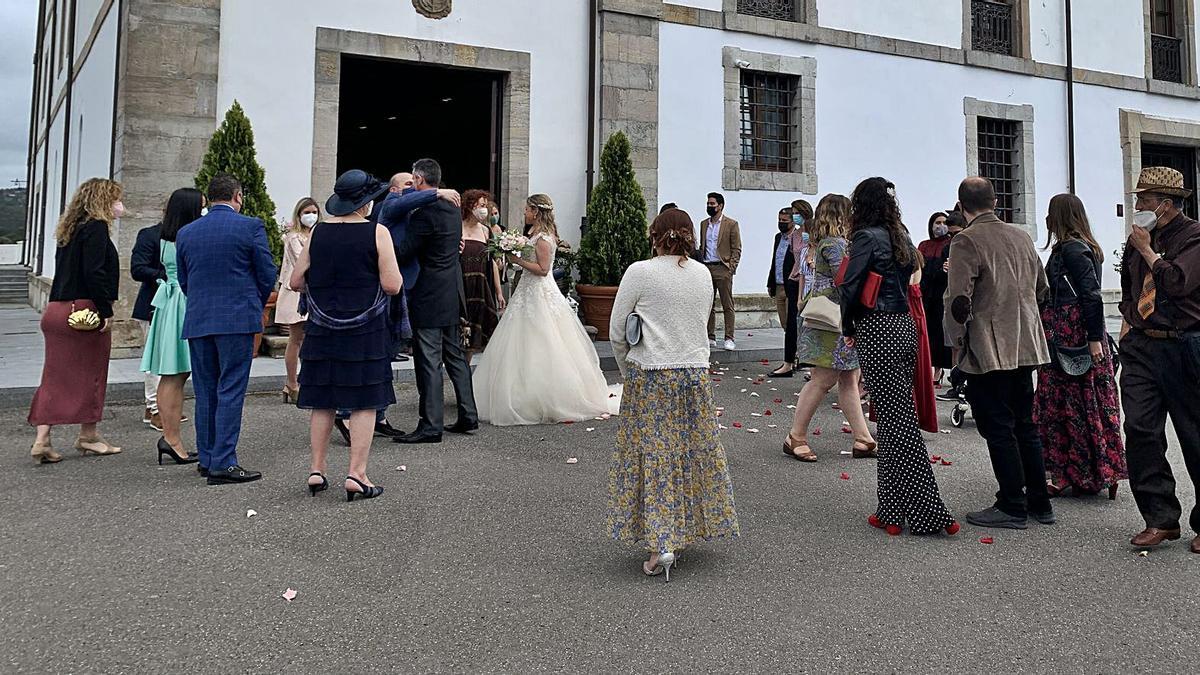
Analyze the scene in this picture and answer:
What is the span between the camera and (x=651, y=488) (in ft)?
11.8

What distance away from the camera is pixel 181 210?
554cm

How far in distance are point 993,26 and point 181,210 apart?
1522cm

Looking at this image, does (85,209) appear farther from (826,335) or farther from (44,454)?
(826,335)

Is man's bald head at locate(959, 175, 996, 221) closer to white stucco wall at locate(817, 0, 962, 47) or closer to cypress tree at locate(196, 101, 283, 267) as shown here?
cypress tree at locate(196, 101, 283, 267)

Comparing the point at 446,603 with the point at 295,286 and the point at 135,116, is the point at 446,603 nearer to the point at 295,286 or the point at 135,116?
the point at 295,286

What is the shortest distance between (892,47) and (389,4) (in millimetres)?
8394

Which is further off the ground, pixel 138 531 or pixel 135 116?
pixel 135 116

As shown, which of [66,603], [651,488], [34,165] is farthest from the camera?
[34,165]

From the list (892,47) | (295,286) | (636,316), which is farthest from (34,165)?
(636,316)

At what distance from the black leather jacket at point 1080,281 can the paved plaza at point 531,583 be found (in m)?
1.02

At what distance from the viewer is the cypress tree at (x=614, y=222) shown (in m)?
11.7

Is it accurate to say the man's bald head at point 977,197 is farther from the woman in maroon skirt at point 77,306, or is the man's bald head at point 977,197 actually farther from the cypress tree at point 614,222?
the cypress tree at point 614,222

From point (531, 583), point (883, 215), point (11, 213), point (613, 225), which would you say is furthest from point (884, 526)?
point (11, 213)

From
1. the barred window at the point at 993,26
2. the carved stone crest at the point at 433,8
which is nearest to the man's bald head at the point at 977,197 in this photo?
the carved stone crest at the point at 433,8
